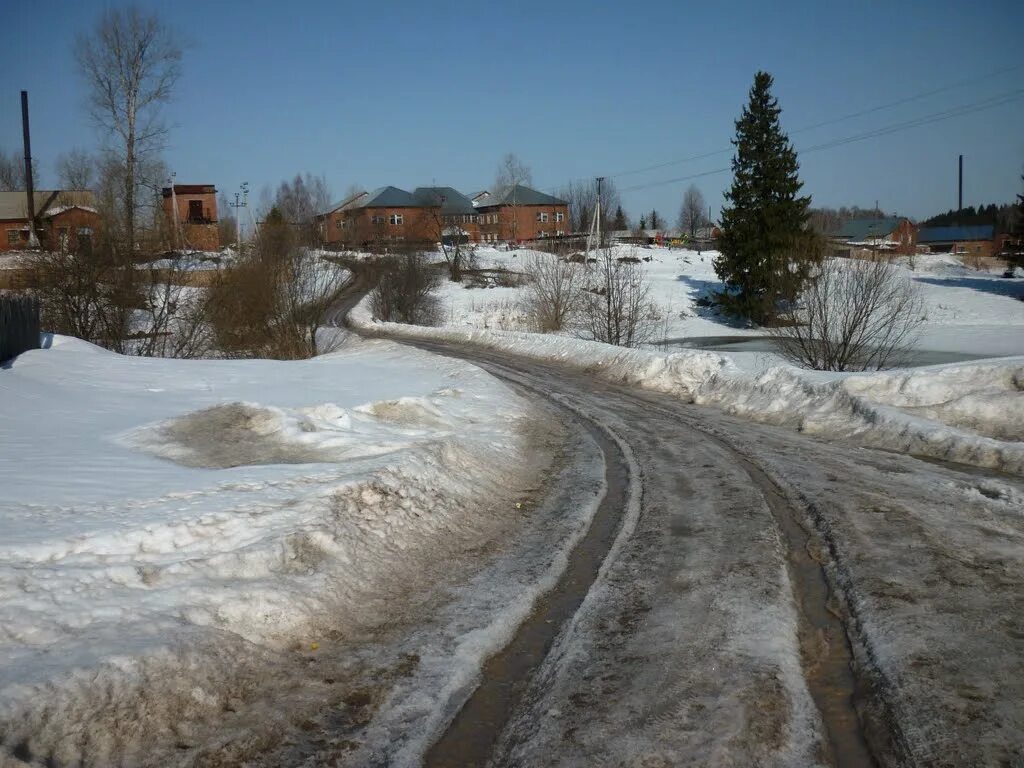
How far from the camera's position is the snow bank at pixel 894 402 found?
431 inches

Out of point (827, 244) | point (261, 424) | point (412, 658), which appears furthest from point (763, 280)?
point (412, 658)

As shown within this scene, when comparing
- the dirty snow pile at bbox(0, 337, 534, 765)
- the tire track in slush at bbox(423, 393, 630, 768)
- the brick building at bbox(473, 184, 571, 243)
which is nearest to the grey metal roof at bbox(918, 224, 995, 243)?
the brick building at bbox(473, 184, 571, 243)

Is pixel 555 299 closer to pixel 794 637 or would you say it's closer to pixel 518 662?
pixel 794 637

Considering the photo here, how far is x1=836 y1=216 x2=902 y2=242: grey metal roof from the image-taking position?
12275cm

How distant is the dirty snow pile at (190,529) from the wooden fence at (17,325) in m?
1.01

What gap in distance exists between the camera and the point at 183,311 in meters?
→ 29.0

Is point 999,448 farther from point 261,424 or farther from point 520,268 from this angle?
point 520,268

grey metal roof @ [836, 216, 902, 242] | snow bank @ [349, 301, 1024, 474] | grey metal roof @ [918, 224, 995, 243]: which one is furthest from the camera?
grey metal roof @ [836, 216, 902, 242]

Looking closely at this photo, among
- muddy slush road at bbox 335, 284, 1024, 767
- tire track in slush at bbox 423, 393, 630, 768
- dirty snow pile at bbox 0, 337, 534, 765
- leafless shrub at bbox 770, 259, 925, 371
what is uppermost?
leafless shrub at bbox 770, 259, 925, 371

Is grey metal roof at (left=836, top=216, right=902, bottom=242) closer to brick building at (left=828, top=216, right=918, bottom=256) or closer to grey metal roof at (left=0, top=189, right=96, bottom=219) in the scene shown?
brick building at (left=828, top=216, right=918, bottom=256)

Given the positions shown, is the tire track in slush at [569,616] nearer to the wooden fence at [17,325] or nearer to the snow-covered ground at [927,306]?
the wooden fence at [17,325]

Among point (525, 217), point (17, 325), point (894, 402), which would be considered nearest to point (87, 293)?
point (17, 325)

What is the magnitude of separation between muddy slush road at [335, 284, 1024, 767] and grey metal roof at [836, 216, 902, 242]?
124129 mm

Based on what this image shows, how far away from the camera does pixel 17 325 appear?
1503 cm
